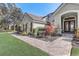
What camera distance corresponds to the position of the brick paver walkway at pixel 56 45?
9.39 feet

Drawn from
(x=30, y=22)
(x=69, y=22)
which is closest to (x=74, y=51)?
(x=69, y=22)

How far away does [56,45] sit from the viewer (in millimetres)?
2885

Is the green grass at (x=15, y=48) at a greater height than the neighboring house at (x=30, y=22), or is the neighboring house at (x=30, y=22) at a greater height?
the neighboring house at (x=30, y=22)

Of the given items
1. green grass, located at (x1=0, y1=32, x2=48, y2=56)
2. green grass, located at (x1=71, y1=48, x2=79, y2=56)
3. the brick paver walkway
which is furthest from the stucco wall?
green grass, located at (x1=0, y1=32, x2=48, y2=56)

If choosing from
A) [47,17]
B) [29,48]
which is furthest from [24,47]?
[47,17]

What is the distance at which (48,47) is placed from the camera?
2912 millimetres

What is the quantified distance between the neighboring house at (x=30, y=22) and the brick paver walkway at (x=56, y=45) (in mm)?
130

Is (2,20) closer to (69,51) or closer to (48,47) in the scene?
(48,47)

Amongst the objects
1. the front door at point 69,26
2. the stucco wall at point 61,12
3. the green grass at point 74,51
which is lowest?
the green grass at point 74,51

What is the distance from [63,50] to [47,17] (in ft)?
1.44

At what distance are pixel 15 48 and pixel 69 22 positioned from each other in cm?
72

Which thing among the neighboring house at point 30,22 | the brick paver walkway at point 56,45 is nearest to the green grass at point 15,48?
the brick paver walkway at point 56,45

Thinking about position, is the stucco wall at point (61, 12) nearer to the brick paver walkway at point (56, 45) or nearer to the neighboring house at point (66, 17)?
the neighboring house at point (66, 17)

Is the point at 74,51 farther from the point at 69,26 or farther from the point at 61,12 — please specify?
the point at 61,12
